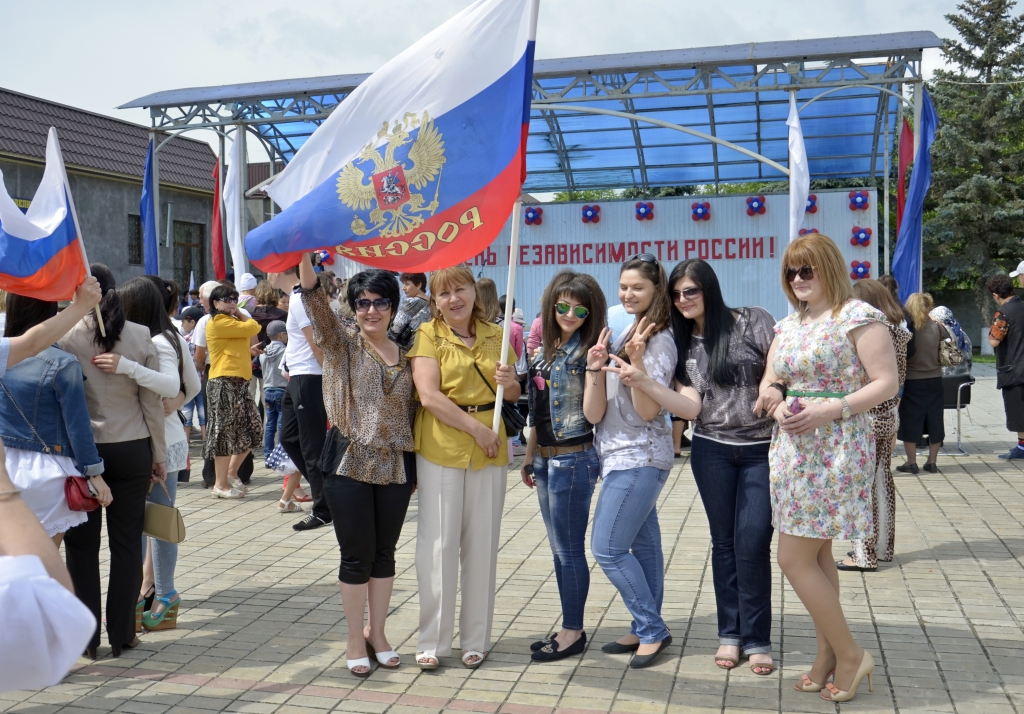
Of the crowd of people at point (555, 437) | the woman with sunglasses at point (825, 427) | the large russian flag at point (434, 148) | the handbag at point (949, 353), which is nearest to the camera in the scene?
the woman with sunglasses at point (825, 427)

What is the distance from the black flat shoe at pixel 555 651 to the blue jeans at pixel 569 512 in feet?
0.28

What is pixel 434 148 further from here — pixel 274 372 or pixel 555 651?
pixel 274 372

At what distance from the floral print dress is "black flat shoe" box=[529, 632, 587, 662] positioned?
4.10ft

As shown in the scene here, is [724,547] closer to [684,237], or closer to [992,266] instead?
[684,237]

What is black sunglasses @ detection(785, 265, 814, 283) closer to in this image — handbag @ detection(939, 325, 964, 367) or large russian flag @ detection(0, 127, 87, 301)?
large russian flag @ detection(0, 127, 87, 301)

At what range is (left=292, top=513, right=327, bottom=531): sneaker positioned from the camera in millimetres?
7691

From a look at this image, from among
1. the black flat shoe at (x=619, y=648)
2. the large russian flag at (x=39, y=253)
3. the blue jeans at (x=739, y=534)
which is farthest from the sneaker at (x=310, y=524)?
the blue jeans at (x=739, y=534)

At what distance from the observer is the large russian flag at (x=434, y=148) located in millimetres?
4535

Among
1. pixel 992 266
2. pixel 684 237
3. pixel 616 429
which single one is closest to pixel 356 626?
pixel 616 429

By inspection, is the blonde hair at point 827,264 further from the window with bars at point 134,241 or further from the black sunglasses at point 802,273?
the window with bars at point 134,241

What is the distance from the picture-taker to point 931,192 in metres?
39.8

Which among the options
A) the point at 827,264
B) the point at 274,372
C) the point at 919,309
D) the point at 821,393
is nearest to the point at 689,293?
the point at 827,264

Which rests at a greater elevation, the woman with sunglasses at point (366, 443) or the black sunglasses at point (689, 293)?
the black sunglasses at point (689, 293)

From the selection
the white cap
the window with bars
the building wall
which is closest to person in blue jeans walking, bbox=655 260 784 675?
the white cap
